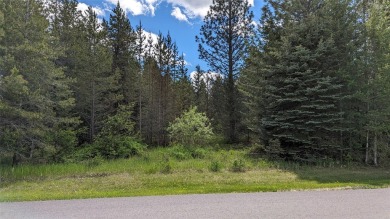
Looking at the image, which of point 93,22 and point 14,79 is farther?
point 93,22

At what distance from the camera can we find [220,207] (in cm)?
618

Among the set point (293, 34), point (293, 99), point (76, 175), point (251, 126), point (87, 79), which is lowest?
point (76, 175)

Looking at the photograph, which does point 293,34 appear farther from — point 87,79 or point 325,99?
point 87,79

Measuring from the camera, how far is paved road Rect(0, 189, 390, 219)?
562cm

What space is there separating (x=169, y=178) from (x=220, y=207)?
4154 millimetres

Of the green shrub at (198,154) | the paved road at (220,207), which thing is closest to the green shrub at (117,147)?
the green shrub at (198,154)

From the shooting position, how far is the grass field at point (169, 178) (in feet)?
26.8

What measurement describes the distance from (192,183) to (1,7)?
10994 millimetres

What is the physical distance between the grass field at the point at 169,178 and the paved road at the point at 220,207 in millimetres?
777

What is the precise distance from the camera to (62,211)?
19.2ft

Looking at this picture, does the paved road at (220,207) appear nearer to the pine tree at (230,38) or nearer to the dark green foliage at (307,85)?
the dark green foliage at (307,85)

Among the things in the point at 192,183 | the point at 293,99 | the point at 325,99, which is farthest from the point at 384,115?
the point at 192,183

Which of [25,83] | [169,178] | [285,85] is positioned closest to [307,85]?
[285,85]

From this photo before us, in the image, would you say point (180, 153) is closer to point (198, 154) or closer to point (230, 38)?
point (198, 154)
